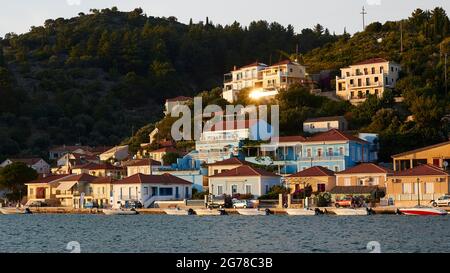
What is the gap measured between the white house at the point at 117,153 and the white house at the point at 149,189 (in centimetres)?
Answer: 2123

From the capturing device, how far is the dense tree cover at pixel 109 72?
115812 mm

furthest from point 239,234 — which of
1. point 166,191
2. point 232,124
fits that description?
point 232,124

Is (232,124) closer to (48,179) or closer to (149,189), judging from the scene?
(149,189)

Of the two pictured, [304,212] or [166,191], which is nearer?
[304,212]

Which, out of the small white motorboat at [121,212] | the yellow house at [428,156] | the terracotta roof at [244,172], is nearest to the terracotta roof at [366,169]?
the yellow house at [428,156]

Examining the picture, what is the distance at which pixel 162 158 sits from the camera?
77.8 meters

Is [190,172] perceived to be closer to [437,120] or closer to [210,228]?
[437,120]

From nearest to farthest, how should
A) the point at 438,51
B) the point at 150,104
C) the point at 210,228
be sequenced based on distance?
the point at 210,228
the point at 438,51
the point at 150,104

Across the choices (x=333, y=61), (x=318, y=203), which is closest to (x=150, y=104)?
(x=333, y=61)

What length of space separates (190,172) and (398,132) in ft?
60.2

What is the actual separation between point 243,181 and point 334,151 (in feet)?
27.3

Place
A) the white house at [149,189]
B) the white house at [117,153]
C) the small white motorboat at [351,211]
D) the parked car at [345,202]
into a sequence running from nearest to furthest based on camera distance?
the small white motorboat at [351,211] → the parked car at [345,202] → the white house at [149,189] → the white house at [117,153]

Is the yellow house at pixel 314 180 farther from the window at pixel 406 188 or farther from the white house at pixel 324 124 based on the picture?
the white house at pixel 324 124

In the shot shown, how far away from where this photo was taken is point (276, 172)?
225 feet
